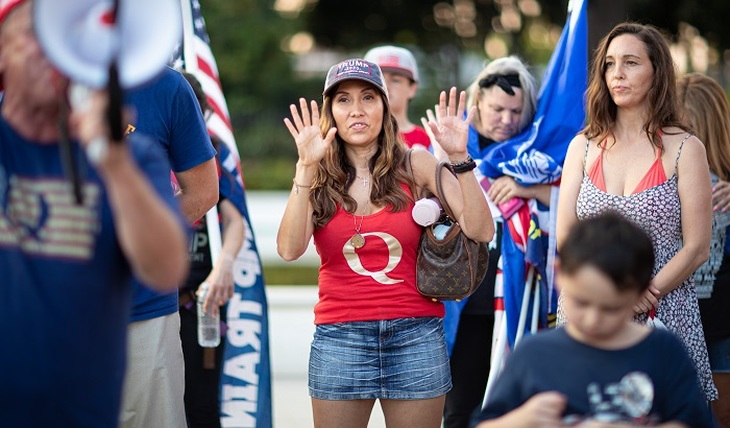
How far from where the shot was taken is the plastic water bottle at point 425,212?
12.5ft

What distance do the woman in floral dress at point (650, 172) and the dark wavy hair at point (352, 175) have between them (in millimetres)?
693

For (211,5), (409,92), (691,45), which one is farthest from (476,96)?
(211,5)

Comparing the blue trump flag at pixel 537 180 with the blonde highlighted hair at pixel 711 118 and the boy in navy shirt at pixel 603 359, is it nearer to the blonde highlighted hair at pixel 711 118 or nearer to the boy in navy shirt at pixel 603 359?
the blonde highlighted hair at pixel 711 118

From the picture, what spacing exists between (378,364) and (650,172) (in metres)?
1.27

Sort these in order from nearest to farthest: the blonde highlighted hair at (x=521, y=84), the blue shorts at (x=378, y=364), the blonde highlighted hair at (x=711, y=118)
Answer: the blue shorts at (x=378, y=364)
the blonde highlighted hair at (x=711, y=118)
the blonde highlighted hair at (x=521, y=84)

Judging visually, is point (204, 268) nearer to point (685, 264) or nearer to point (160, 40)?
point (685, 264)

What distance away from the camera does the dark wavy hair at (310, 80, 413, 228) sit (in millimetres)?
3840

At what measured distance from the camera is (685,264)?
12.5 feet

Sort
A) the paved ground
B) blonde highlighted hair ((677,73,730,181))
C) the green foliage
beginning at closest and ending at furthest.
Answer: blonde highlighted hair ((677,73,730,181)), the paved ground, the green foliage

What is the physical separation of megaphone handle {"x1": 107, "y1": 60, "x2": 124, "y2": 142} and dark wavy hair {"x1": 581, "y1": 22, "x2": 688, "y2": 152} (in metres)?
2.49

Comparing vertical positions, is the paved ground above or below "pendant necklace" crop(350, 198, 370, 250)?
below

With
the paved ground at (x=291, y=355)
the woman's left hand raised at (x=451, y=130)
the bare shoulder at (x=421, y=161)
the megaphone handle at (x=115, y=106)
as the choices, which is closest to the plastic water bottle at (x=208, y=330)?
the paved ground at (x=291, y=355)

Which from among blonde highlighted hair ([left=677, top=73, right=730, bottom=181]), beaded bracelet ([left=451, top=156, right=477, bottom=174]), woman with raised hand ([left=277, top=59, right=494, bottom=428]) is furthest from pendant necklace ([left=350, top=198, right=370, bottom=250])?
blonde highlighted hair ([left=677, top=73, right=730, bottom=181])

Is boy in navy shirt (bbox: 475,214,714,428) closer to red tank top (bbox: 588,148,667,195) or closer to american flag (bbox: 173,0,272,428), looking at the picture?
red tank top (bbox: 588,148,667,195)
